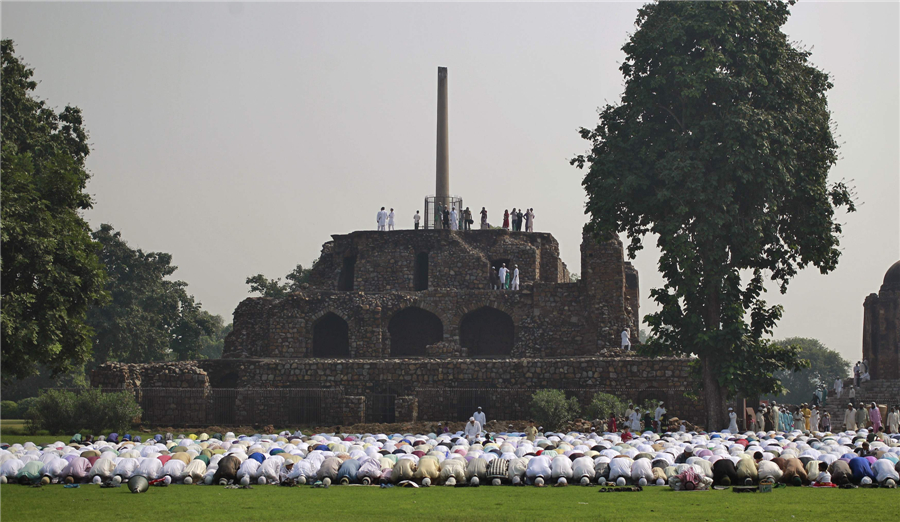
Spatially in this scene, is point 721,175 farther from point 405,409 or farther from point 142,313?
point 142,313

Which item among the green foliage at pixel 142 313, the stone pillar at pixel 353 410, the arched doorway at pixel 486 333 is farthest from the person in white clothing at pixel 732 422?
the green foliage at pixel 142 313

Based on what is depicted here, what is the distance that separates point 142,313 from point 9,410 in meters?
6.41

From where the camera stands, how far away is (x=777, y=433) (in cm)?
2228

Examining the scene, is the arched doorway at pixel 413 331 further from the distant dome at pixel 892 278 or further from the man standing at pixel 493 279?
the distant dome at pixel 892 278

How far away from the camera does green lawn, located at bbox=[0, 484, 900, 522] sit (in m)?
12.7

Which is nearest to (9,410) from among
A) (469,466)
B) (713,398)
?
(713,398)

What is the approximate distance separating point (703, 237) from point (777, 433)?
4.47 m

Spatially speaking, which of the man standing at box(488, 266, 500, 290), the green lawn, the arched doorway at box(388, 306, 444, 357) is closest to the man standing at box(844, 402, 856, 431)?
the green lawn

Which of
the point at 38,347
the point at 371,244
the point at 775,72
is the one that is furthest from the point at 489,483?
the point at 371,244

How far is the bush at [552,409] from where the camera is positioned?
26.0 metres

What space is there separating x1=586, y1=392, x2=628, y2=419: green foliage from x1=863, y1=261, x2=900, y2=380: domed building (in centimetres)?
1467

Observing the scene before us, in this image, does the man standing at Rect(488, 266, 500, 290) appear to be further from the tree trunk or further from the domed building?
the tree trunk

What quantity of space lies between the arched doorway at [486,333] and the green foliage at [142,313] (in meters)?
14.7

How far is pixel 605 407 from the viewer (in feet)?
84.8
